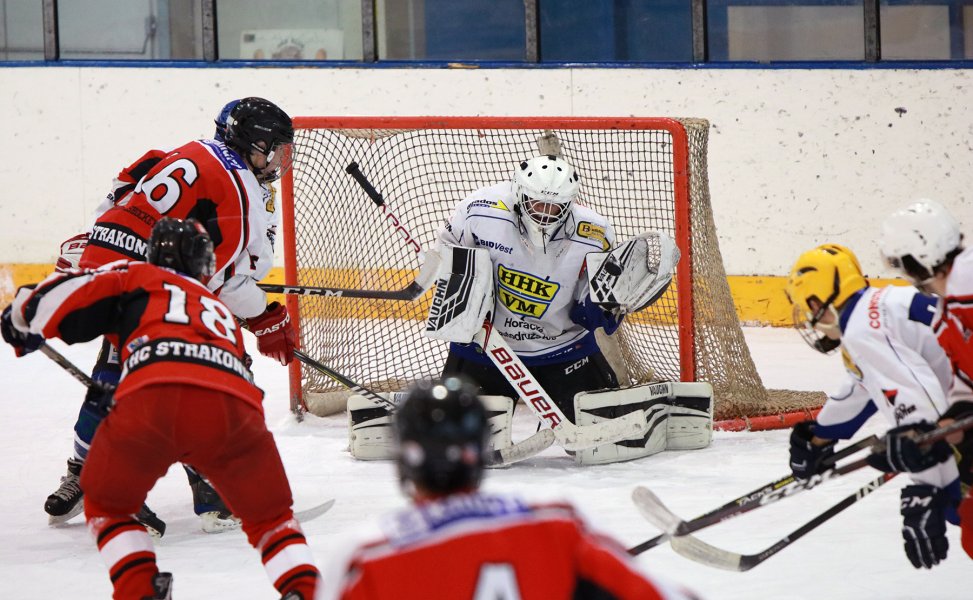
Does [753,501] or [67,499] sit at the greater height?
[753,501]

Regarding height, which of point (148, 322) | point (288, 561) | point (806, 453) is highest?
point (148, 322)

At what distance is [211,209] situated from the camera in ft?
11.0

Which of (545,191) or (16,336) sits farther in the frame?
(545,191)

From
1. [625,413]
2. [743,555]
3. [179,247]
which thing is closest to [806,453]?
[743,555]

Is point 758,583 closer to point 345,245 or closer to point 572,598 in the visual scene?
point 572,598

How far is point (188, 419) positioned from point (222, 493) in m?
0.19

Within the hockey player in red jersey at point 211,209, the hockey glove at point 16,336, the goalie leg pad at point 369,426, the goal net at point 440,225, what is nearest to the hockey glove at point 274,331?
the hockey player in red jersey at point 211,209

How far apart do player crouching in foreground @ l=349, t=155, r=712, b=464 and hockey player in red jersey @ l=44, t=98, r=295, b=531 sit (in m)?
0.70

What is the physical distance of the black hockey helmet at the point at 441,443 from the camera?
1369mm

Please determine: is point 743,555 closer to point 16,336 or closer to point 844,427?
point 844,427

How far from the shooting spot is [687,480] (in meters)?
3.74

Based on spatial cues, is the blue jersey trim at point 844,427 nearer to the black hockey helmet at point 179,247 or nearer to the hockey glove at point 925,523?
the hockey glove at point 925,523

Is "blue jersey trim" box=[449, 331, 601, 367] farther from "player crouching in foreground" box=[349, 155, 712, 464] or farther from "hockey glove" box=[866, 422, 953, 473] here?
"hockey glove" box=[866, 422, 953, 473]

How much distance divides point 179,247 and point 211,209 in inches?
33.6
